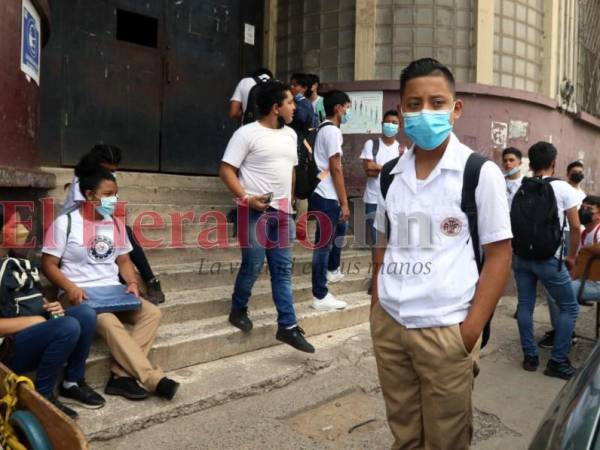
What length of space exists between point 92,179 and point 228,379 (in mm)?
1569

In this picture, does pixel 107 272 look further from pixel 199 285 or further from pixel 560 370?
pixel 560 370

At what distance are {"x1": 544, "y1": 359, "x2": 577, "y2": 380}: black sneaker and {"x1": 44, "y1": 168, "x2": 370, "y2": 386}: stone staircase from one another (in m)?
1.61

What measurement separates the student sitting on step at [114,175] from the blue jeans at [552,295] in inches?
112

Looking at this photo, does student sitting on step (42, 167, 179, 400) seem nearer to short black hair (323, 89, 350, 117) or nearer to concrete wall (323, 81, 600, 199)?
short black hair (323, 89, 350, 117)

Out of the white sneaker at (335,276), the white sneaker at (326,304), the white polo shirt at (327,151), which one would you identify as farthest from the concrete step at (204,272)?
the white polo shirt at (327,151)

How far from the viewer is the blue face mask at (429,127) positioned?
81.2 inches

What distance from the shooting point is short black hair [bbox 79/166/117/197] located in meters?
3.70

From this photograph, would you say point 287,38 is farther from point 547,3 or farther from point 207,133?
point 547,3

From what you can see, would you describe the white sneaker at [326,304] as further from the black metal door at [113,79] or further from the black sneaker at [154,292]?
the black metal door at [113,79]

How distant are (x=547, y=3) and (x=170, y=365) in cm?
676

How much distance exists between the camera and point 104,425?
10.0 feet

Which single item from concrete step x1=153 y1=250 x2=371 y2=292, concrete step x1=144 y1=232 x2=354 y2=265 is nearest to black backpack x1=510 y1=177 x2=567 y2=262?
concrete step x1=153 y1=250 x2=371 y2=292

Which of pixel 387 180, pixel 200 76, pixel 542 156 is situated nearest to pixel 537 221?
pixel 542 156

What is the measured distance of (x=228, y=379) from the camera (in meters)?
3.79
